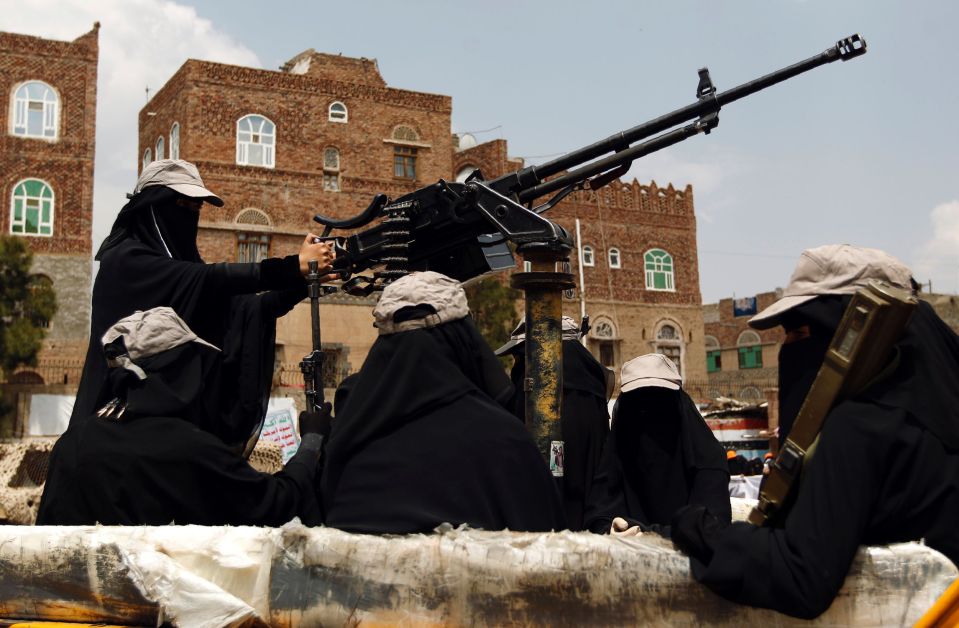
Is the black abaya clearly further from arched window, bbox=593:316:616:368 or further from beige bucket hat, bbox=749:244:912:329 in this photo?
arched window, bbox=593:316:616:368

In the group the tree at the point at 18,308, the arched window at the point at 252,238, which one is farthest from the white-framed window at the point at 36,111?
the tree at the point at 18,308

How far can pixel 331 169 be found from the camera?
33.2 metres

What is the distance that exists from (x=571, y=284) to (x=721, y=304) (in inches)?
1973

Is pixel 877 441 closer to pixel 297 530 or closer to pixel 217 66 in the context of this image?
pixel 297 530

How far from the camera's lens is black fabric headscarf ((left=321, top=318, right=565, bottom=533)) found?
288 centimetres

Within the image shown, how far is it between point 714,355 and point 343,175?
1033 inches

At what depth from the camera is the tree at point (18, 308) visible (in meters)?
23.8

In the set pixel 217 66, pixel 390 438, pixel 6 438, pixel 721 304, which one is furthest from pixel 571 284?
pixel 721 304

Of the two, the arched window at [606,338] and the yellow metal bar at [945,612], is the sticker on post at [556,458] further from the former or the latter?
the arched window at [606,338]

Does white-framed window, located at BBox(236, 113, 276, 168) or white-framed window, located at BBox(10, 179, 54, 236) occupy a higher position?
white-framed window, located at BBox(236, 113, 276, 168)

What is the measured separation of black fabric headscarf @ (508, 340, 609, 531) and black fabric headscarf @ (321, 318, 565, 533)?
137 centimetres

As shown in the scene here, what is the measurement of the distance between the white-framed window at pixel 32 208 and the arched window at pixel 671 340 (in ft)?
76.4

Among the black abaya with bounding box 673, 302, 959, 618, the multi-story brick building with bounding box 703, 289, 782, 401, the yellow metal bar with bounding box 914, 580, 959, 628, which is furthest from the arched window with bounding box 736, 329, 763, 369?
the yellow metal bar with bounding box 914, 580, 959, 628

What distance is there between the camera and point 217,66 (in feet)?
103
